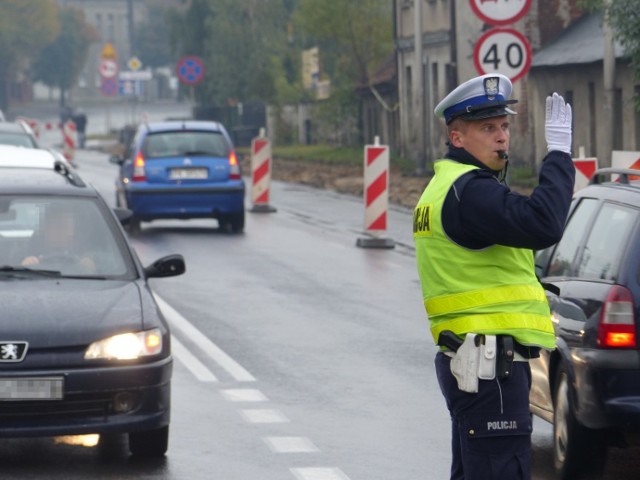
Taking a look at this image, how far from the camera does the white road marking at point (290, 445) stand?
372 inches

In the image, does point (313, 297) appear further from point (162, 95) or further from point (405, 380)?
point (162, 95)

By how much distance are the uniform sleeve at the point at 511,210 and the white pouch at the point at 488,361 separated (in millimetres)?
303

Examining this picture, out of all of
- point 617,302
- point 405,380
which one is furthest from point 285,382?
point 617,302

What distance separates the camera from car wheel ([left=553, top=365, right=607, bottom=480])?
8.48 metres

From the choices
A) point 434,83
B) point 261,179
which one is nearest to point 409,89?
point 434,83

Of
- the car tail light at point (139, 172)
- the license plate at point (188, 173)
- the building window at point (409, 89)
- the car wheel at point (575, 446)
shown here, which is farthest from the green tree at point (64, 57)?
the car wheel at point (575, 446)

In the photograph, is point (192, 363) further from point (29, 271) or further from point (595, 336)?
point (595, 336)

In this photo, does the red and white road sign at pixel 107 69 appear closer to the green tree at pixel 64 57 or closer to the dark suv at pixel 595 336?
the dark suv at pixel 595 336

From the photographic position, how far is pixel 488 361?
5.65m

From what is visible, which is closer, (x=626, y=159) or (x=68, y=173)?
(x=68, y=173)

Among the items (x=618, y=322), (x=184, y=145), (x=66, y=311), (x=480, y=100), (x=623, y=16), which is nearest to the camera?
(x=480, y=100)

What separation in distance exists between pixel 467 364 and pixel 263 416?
16.1 ft

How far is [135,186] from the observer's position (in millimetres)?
25203

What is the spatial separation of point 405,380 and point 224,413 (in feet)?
5.61
